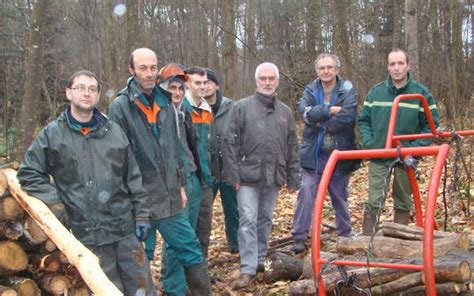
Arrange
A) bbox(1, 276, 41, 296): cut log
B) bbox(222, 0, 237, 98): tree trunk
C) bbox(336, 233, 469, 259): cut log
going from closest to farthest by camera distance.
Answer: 1. bbox(1, 276, 41, 296): cut log
2. bbox(336, 233, 469, 259): cut log
3. bbox(222, 0, 237, 98): tree trunk

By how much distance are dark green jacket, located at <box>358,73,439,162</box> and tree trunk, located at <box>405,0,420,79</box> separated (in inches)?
173

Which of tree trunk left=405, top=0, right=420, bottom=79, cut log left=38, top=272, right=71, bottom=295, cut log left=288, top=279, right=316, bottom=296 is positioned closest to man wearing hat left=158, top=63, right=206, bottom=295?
cut log left=288, top=279, right=316, bottom=296

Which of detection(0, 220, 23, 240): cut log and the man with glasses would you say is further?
the man with glasses

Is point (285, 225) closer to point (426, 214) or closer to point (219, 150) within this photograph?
point (219, 150)

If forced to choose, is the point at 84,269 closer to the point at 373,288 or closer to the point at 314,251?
the point at 314,251

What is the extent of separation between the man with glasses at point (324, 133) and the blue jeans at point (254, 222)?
0.57 m

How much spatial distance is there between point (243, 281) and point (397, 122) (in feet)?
7.49

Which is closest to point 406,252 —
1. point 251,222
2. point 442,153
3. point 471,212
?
point 442,153

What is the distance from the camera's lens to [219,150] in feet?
20.8

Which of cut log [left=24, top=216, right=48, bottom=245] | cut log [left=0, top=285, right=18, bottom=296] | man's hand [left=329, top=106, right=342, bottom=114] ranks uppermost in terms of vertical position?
man's hand [left=329, top=106, right=342, bottom=114]

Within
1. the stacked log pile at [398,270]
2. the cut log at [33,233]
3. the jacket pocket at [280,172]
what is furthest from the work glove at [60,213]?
the jacket pocket at [280,172]

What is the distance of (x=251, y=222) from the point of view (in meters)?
5.52

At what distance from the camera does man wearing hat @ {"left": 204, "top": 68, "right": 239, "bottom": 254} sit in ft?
20.7

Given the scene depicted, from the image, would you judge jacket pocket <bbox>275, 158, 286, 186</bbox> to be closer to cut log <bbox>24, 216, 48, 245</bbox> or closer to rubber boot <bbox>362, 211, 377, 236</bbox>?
rubber boot <bbox>362, 211, 377, 236</bbox>
